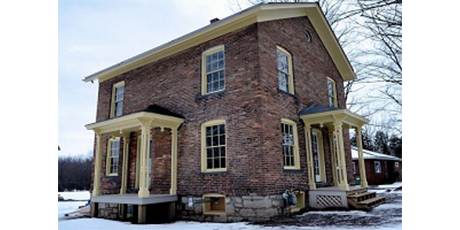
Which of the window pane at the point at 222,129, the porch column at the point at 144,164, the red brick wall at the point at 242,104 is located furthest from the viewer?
the window pane at the point at 222,129

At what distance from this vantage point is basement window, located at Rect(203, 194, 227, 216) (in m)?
8.95

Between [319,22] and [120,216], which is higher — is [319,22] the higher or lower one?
the higher one

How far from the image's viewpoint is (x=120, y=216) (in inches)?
415

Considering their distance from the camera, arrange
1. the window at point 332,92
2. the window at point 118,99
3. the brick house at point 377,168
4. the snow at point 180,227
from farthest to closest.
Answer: the brick house at point 377,168 < the window at point 332,92 < the window at point 118,99 < the snow at point 180,227

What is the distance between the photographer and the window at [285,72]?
10.1m

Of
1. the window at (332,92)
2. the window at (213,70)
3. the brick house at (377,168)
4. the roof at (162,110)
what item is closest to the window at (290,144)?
the window at (213,70)

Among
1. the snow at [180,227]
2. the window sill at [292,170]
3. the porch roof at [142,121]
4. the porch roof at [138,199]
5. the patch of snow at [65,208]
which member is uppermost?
the porch roof at [142,121]

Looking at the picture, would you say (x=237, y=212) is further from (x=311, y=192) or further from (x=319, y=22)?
(x=319, y=22)

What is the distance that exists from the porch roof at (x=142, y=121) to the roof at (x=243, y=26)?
Result: 231 centimetres

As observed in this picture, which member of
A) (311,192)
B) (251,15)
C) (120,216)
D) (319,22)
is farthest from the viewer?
(319,22)

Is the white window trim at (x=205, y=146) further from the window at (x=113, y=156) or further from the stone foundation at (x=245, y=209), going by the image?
the window at (x=113, y=156)

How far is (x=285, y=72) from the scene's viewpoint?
33.5ft
